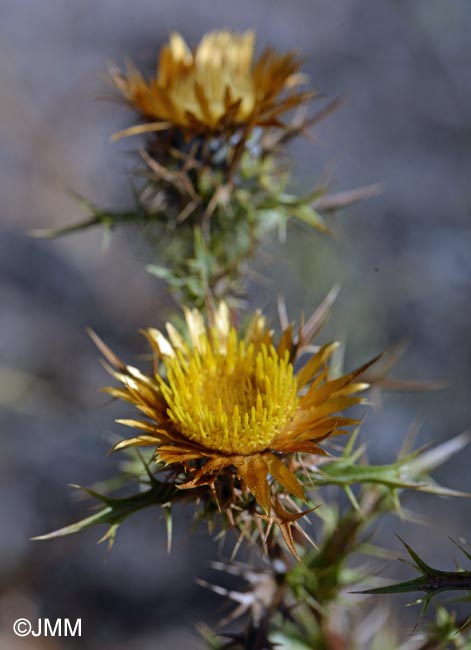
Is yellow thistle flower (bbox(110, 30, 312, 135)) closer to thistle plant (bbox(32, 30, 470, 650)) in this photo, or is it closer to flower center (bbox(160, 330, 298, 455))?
thistle plant (bbox(32, 30, 470, 650))

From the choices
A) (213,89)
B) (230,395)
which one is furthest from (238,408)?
(213,89)

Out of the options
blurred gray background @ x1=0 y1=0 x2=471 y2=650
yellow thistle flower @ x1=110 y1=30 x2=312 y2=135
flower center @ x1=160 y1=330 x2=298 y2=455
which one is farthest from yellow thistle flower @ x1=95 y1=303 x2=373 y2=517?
blurred gray background @ x1=0 y1=0 x2=471 y2=650

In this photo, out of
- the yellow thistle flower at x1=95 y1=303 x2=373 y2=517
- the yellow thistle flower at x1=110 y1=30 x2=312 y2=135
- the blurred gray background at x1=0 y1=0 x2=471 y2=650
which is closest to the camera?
the yellow thistle flower at x1=95 y1=303 x2=373 y2=517

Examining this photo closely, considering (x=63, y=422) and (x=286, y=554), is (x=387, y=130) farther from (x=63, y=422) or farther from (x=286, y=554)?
(x=286, y=554)

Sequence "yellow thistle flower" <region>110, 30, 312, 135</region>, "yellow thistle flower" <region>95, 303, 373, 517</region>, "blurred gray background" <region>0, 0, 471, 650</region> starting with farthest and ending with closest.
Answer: "blurred gray background" <region>0, 0, 471, 650</region> → "yellow thistle flower" <region>110, 30, 312, 135</region> → "yellow thistle flower" <region>95, 303, 373, 517</region>

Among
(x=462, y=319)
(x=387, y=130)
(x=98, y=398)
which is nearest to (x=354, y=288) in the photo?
(x=462, y=319)

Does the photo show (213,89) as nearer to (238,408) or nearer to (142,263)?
(238,408)

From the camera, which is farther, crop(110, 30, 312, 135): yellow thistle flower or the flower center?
crop(110, 30, 312, 135): yellow thistle flower

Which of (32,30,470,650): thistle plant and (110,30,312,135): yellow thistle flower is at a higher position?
(110,30,312,135): yellow thistle flower

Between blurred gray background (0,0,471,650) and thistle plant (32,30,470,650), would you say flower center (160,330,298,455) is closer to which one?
thistle plant (32,30,470,650)
